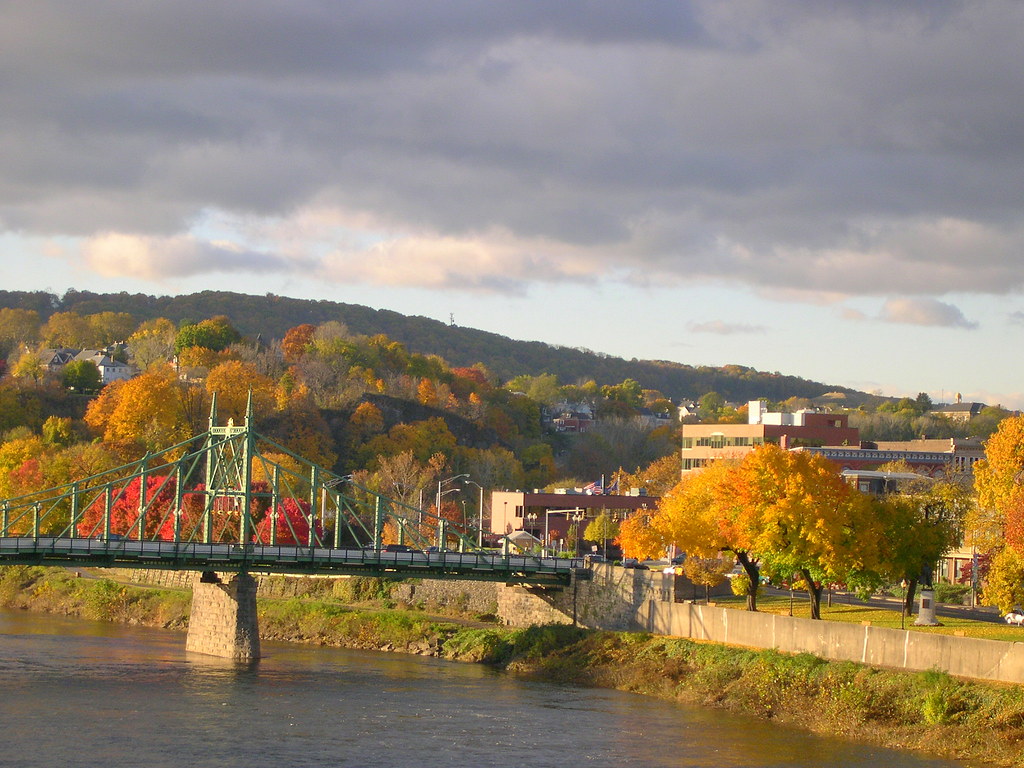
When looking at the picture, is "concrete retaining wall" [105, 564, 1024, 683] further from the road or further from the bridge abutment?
the road

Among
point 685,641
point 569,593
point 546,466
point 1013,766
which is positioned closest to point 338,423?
point 546,466

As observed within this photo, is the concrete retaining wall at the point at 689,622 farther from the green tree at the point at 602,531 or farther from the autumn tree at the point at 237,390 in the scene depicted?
the autumn tree at the point at 237,390

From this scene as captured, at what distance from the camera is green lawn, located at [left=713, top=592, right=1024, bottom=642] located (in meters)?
60.2

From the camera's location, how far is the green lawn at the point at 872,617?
60.2 m

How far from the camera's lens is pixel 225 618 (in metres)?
77.3

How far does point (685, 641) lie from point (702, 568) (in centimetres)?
1020

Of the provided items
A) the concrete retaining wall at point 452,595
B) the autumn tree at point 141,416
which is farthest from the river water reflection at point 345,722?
the autumn tree at point 141,416

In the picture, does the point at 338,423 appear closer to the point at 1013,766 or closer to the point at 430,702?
the point at 430,702

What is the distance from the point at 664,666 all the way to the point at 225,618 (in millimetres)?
24049

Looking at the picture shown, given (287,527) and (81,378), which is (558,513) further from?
(81,378)

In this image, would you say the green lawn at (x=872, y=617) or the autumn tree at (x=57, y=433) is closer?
the green lawn at (x=872, y=617)

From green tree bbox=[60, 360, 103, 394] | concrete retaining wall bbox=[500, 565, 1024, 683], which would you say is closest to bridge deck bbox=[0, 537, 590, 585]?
concrete retaining wall bbox=[500, 565, 1024, 683]

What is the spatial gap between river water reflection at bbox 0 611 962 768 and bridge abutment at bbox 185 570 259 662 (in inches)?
82.3

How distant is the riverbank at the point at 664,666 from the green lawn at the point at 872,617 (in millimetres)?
5010
